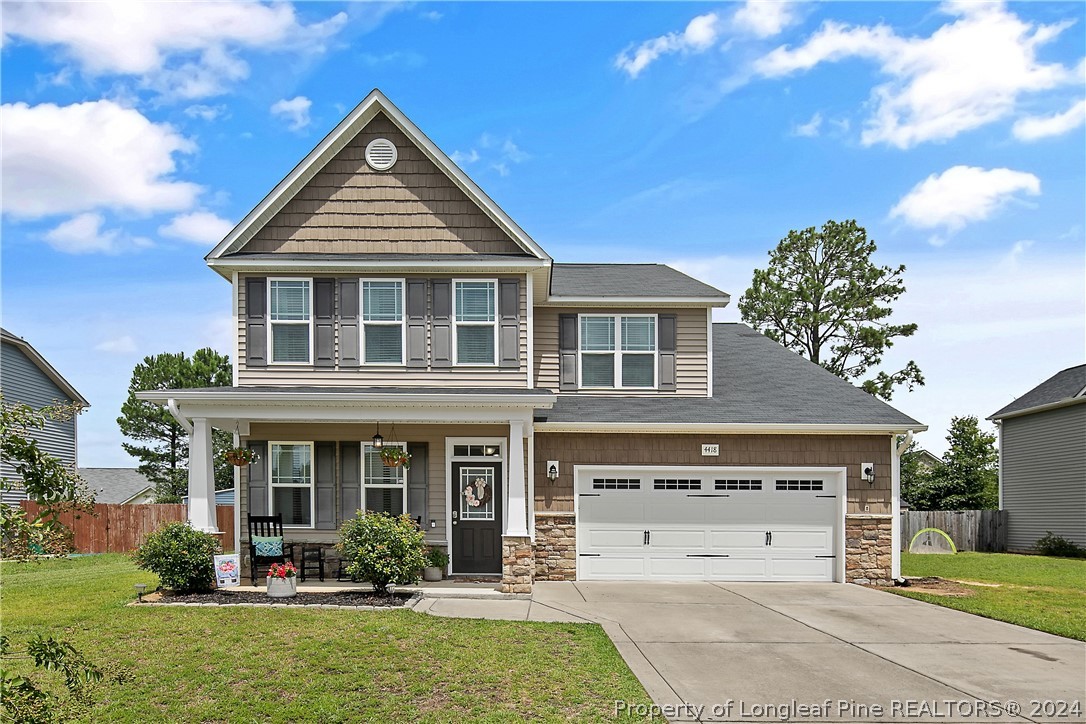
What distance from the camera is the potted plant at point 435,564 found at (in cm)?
1518

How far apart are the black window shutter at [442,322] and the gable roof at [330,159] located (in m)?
1.46

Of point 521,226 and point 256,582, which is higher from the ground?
point 521,226

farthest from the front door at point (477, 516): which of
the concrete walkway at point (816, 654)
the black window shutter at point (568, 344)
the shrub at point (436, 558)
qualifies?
the black window shutter at point (568, 344)

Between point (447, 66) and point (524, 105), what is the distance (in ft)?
8.76

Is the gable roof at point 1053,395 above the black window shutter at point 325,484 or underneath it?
above

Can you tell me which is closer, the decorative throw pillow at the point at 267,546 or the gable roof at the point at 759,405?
the decorative throw pillow at the point at 267,546

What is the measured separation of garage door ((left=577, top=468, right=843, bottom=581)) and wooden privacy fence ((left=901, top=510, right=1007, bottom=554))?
497 inches

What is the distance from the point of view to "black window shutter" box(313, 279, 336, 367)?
50.3ft

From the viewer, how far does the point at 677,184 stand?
22.1 meters

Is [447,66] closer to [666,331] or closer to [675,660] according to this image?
[666,331]

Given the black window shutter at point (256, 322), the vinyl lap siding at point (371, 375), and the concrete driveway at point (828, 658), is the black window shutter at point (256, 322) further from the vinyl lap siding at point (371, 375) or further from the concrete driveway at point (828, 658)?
the concrete driveway at point (828, 658)

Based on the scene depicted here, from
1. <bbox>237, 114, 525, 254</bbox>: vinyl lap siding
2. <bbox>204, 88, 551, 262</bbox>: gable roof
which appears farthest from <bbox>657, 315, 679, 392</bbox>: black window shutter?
<bbox>237, 114, 525, 254</bbox>: vinyl lap siding

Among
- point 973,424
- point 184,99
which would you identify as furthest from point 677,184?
point 973,424

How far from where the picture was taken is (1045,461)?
26.5m
